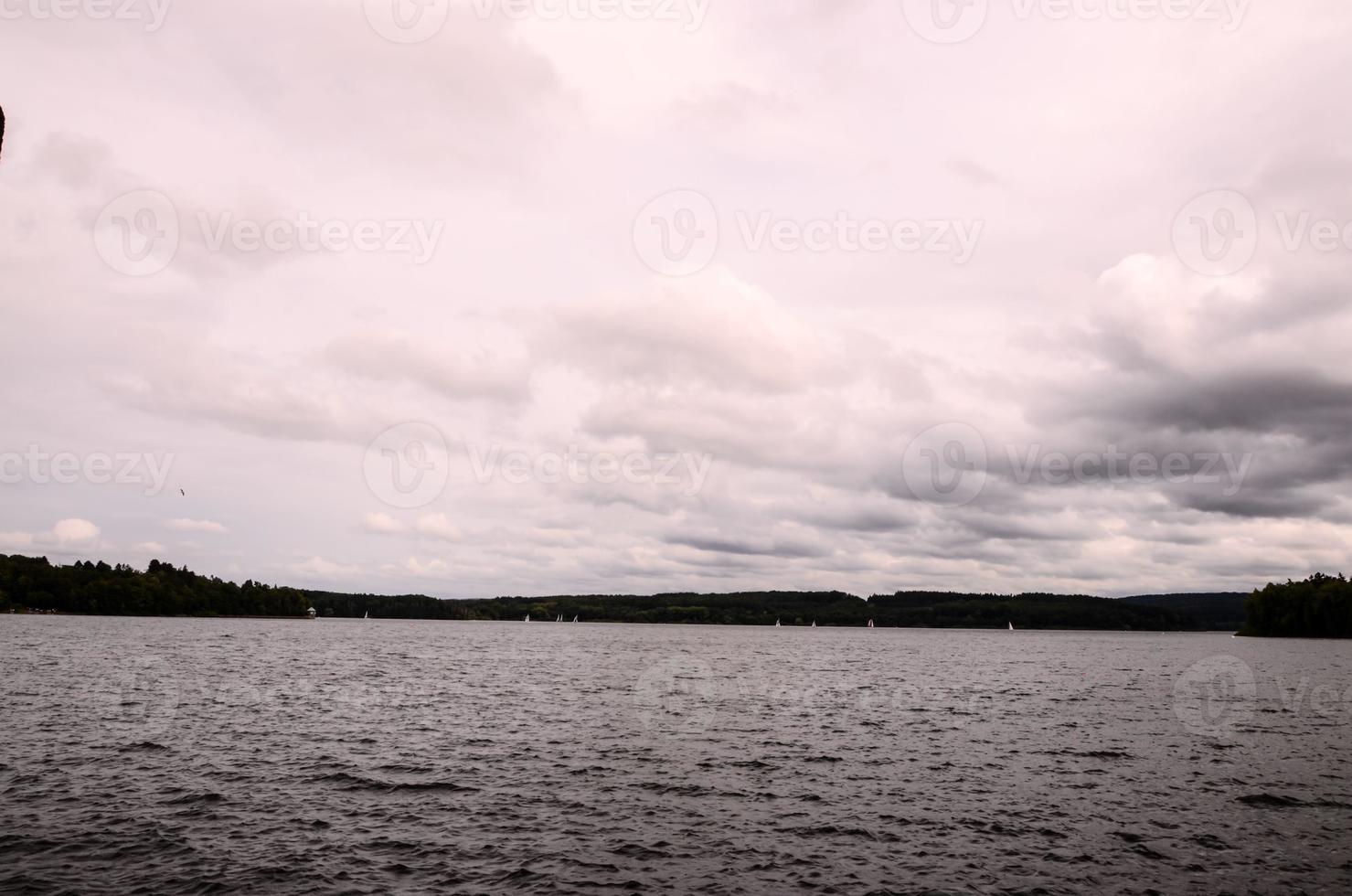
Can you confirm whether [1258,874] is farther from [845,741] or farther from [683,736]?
[683,736]

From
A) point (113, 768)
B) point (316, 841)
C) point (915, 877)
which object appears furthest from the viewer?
point (113, 768)

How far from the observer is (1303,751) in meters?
49.2

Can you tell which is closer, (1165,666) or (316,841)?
(316,841)

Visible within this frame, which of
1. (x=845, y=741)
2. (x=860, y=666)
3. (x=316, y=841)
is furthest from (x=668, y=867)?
(x=860, y=666)

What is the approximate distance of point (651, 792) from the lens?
1447 inches

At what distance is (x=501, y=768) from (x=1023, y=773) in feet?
88.1

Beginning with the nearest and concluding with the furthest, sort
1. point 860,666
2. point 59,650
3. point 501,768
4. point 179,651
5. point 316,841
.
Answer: point 316,841, point 501,768, point 59,650, point 179,651, point 860,666

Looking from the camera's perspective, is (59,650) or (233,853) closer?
(233,853)

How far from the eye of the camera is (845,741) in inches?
2023

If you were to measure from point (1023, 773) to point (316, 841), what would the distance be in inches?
1331

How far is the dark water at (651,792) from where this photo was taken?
83.8 feet

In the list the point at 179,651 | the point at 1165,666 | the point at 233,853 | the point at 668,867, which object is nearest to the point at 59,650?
the point at 179,651

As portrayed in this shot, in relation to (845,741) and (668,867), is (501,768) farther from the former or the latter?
(845,741)

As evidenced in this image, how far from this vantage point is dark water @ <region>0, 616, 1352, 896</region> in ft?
83.8
